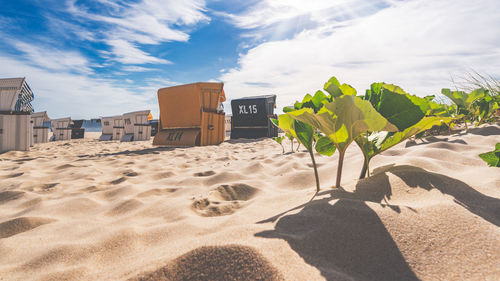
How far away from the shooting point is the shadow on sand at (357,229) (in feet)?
2.11

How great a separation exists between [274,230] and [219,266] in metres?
0.25

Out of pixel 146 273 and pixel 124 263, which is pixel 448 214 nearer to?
pixel 146 273

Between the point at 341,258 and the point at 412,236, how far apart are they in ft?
0.75

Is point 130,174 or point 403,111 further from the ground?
point 403,111

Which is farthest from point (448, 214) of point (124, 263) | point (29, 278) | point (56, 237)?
point (56, 237)

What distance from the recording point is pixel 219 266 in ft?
2.08

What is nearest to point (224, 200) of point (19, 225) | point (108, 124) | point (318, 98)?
point (318, 98)


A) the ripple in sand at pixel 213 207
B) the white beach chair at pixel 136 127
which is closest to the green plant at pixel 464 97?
the ripple in sand at pixel 213 207

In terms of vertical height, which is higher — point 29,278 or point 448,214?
point 448,214

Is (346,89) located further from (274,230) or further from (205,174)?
(205,174)

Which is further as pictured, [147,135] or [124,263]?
[147,135]

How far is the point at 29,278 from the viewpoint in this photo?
0.83 metres

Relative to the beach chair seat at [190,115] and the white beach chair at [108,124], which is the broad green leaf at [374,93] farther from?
the white beach chair at [108,124]

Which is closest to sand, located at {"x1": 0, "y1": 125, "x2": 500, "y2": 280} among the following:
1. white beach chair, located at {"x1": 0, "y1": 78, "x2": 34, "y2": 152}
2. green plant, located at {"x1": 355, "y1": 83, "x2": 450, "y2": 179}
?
green plant, located at {"x1": 355, "y1": 83, "x2": 450, "y2": 179}
